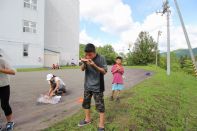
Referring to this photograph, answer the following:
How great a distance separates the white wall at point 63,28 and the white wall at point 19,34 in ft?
15.8

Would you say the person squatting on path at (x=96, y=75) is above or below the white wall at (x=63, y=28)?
below

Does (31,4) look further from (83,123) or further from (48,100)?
(83,123)

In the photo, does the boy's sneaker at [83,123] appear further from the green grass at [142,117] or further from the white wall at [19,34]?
the white wall at [19,34]

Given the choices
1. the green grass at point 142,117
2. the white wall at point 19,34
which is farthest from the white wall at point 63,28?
the green grass at point 142,117

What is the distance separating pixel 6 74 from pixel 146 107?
5120mm

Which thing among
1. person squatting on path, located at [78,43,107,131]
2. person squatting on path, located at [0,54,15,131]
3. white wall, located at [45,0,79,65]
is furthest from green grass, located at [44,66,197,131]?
white wall, located at [45,0,79,65]

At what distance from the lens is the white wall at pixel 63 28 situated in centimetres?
4144

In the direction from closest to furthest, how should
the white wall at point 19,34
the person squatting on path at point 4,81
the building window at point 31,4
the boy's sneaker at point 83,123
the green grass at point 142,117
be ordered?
the person squatting on path at point 4,81, the boy's sneaker at point 83,123, the green grass at point 142,117, the white wall at point 19,34, the building window at point 31,4

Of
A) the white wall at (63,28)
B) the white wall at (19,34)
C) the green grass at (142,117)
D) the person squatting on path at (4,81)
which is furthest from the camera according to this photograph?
the white wall at (63,28)

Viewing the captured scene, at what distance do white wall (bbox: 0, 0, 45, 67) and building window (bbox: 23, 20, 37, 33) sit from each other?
0.45 m

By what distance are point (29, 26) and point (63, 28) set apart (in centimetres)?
1043

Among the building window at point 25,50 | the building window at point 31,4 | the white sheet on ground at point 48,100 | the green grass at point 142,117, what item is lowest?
the green grass at point 142,117

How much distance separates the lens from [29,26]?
1359 inches

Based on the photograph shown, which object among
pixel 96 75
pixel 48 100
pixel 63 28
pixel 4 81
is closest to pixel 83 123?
pixel 96 75
